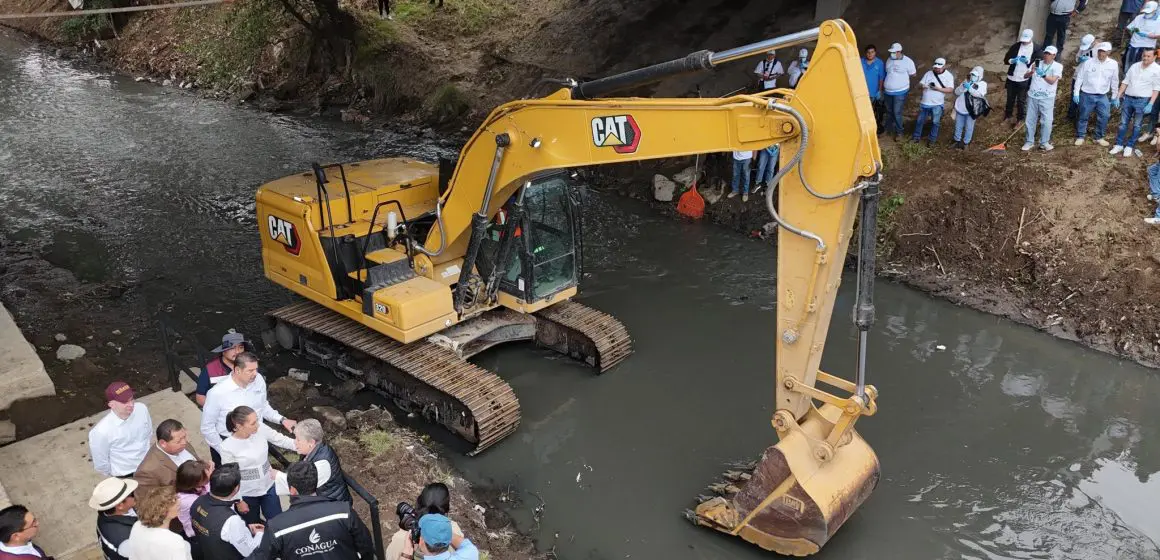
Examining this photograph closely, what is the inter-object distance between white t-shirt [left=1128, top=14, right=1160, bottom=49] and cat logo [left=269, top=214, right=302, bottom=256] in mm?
11023

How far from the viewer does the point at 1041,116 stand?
1134 centimetres

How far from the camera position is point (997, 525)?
6824 mm

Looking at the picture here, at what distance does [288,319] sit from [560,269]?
10.0 feet

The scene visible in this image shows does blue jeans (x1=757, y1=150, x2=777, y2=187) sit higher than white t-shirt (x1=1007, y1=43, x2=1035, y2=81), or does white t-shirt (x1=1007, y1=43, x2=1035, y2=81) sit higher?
white t-shirt (x1=1007, y1=43, x2=1035, y2=81)

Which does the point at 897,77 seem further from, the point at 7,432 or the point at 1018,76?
the point at 7,432

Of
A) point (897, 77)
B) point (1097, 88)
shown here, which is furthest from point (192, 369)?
point (1097, 88)

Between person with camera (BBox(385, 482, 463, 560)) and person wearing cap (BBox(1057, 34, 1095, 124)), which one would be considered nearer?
person with camera (BBox(385, 482, 463, 560))

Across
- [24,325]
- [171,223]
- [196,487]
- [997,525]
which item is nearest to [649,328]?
[997,525]

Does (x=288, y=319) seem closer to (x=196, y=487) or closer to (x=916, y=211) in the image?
(x=196, y=487)

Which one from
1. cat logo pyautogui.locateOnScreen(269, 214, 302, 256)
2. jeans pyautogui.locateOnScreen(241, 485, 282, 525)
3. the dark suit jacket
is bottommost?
jeans pyautogui.locateOnScreen(241, 485, 282, 525)

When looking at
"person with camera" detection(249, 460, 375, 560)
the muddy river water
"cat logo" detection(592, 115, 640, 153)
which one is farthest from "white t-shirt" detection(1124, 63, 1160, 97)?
"person with camera" detection(249, 460, 375, 560)

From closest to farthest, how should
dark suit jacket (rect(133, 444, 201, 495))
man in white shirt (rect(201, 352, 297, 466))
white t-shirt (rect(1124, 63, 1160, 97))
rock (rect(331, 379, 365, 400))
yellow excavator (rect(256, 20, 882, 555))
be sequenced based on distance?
dark suit jacket (rect(133, 444, 201, 495))
man in white shirt (rect(201, 352, 297, 466))
yellow excavator (rect(256, 20, 882, 555))
rock (rect(331, 379, 365, 400))
white t-shirt (rect(1124, 63, 1160, 97))

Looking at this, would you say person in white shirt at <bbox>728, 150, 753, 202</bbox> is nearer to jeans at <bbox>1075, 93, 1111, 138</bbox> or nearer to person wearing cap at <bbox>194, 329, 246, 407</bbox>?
jeans at <bbox>1075, 93, 1111, 138</bbox>

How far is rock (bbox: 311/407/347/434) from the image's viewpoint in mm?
7887
